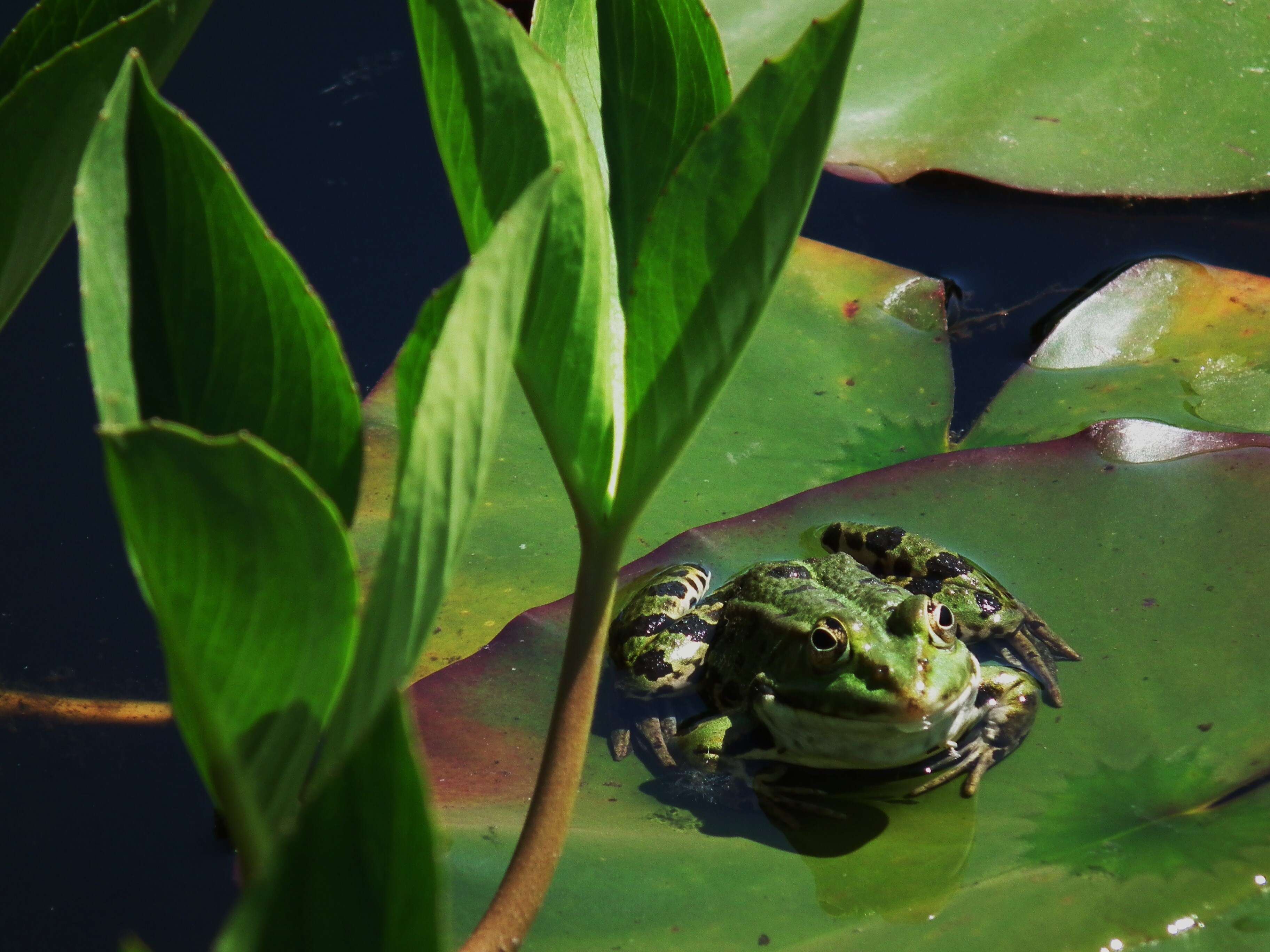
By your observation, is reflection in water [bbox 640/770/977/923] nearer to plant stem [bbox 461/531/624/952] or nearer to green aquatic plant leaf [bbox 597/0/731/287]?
plant stem [bbox 461/531/624/952]

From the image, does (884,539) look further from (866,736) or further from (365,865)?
(365,865)

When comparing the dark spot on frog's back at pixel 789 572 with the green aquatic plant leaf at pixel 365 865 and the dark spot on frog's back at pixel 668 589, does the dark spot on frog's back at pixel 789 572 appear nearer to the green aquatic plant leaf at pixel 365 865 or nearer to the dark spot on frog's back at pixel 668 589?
the dark spot on frog's back at pixel 668 589

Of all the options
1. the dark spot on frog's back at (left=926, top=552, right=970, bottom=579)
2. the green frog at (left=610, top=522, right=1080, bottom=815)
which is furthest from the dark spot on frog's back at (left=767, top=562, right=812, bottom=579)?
the dark spot on frog's back at (left=926, top=552, right=970, bottom=579)

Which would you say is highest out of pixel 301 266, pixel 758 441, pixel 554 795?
pixel 554 795

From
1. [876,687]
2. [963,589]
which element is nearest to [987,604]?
[963,589]

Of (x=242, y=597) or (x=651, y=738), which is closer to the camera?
(x=242, y=597)

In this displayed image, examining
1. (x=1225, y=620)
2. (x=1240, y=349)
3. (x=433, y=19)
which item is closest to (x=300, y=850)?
(x=433, y=19)

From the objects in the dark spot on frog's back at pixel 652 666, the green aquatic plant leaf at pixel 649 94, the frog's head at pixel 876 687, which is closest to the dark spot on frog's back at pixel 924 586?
the frog's head at pixel 876 687
